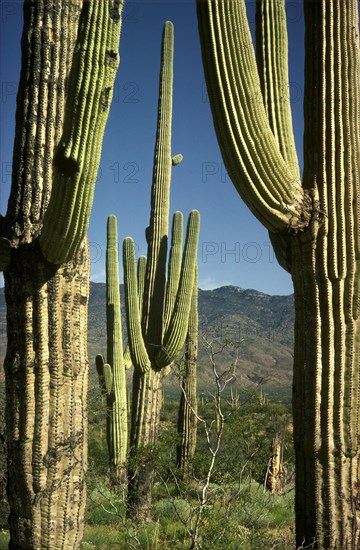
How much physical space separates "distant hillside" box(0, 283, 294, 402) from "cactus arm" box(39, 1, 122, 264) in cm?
6239

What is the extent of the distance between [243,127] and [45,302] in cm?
178

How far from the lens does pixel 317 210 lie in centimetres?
402

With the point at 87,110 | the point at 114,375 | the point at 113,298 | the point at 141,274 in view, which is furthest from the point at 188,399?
the point at 87,110

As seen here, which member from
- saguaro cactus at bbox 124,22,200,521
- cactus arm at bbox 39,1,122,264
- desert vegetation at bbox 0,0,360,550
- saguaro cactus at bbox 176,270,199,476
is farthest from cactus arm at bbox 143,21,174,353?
cactus arm at bbox 39,1,122,264

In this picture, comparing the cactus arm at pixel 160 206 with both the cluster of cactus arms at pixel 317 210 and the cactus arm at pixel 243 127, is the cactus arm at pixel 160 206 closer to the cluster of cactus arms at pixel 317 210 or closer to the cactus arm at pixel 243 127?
the cluster of cactus arms at pixel 317 210

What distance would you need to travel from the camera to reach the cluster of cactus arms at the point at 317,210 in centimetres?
382

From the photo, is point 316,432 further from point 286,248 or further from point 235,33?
point 235,33

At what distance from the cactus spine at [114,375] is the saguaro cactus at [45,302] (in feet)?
17.3

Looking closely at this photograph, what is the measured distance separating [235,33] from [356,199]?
4.73 feet

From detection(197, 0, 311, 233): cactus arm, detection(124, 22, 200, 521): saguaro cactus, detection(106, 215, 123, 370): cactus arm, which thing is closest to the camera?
detection(197, 0, 311, 233): cactus arm

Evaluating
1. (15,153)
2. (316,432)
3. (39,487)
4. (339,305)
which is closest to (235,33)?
(15,153)

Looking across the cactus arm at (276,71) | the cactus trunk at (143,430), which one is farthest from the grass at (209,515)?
the cactus arm at (276,71)

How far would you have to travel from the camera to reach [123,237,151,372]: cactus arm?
798 centimetres

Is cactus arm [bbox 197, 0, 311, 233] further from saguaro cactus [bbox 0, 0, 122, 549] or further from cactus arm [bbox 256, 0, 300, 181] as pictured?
saguaro cactus [bbox 0, 0, 122, 549]
